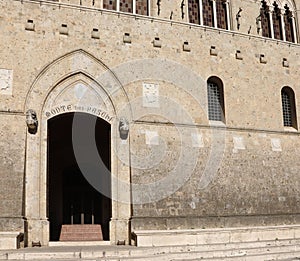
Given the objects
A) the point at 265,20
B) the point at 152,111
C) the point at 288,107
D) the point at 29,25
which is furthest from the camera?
the point at 265,20

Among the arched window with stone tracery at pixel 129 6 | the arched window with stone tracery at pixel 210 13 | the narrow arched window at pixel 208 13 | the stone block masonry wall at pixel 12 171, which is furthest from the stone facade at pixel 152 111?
the narrow arched window at pixel 208 13

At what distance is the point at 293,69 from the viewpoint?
19750 mm

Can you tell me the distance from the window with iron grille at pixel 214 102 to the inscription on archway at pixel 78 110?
4.21 meters

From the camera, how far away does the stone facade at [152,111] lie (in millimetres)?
14953

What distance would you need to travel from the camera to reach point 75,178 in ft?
63.5

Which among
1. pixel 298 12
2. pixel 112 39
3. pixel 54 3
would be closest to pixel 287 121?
pixel 298 12

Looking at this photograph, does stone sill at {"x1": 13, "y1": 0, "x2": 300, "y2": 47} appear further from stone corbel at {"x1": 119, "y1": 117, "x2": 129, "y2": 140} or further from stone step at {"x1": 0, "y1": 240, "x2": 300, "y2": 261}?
stone step at {"x1": 0, "y1": 240, "x2": 300, "y2": 261}

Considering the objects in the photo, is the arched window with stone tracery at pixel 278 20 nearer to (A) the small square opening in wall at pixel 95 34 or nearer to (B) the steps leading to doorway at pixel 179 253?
(A) the small square opening in wall at pixel 95 34

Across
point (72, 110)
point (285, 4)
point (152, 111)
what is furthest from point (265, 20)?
point (72, 110)

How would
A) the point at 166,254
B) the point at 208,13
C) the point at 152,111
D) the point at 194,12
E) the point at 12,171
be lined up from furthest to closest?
the point at 208,13, the point at 194,12, the point at 152,111, the point at 12,171, the point at 166,254

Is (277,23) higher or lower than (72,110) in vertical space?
higher

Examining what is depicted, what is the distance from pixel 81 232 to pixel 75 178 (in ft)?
7.31

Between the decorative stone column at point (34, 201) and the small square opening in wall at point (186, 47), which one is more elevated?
the small square opening in wall at point (186, 47)

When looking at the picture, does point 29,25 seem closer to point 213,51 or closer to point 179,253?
point 213,51
